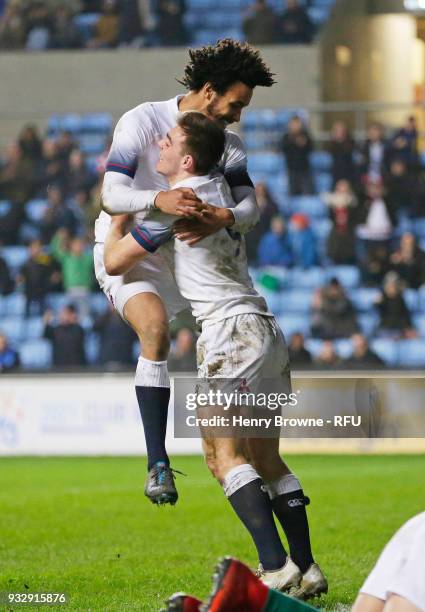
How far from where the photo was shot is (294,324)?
14852 millimetres

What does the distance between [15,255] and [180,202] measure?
37.9 ft

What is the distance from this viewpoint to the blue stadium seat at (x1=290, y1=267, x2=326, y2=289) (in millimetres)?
15242

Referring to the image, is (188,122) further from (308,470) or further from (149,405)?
(308,470)

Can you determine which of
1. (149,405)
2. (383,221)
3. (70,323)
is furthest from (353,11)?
(149,405)

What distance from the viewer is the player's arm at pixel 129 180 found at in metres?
4.75

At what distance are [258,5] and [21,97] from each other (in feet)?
11.7

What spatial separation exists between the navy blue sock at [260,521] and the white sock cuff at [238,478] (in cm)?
1

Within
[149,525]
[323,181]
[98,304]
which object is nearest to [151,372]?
[149,525]

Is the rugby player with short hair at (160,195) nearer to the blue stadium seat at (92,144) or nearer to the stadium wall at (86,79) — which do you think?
the blue stadium seat at (92,144)

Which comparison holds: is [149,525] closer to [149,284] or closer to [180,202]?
[149,284]

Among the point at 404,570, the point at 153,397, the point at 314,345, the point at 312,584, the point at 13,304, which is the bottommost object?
the point at 314,345

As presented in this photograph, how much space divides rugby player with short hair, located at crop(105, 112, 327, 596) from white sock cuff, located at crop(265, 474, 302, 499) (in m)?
0.02

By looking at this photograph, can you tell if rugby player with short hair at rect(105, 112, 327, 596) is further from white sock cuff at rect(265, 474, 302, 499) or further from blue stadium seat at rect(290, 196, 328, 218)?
blue stadium seat at rect(290, 196, 328, 218)

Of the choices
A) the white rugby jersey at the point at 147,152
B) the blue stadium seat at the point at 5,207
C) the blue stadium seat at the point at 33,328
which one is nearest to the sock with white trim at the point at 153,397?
the white rugby jersey at the point at 147,152
